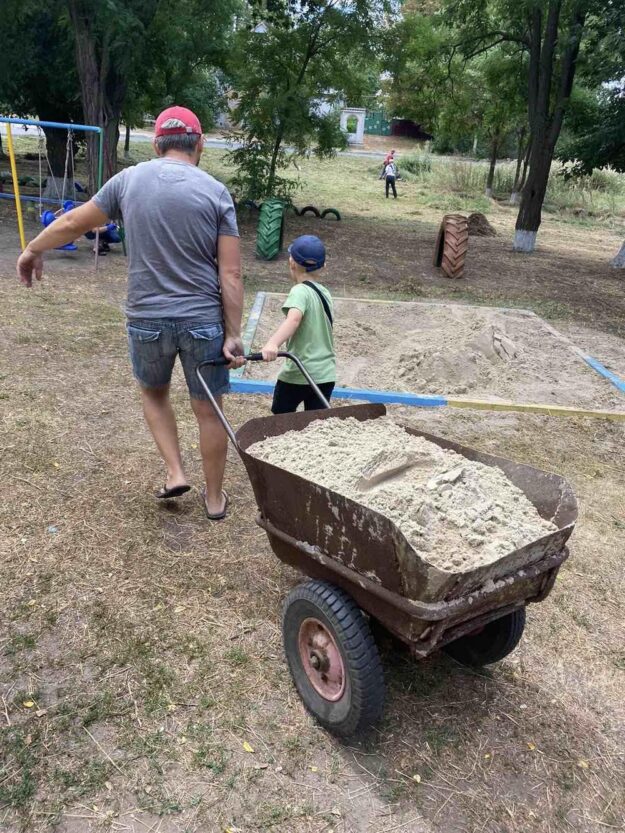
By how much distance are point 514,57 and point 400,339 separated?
11918mm

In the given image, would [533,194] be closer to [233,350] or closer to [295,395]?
[295,395]

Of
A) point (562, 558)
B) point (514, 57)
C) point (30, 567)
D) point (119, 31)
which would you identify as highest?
point (514, 57)

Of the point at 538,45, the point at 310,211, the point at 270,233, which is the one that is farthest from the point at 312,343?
the point at 310,211

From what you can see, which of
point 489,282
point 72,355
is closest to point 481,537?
point 72,355

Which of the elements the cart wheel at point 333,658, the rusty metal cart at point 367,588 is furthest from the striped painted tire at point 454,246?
the cart wheel at point 333,658

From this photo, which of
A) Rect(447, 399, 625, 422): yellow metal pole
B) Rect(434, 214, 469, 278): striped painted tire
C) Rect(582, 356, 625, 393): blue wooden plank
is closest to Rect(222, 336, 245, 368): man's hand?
Rect(447, 399, 625, 422): yellow metal pole

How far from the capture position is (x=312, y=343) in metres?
3.58

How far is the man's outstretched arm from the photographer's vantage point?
3.07m

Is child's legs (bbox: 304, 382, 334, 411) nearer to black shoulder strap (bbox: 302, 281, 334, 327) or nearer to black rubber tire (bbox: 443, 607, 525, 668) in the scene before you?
black shoulder strap (bbox: 302, 281, 334, 327)

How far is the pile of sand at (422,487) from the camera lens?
86.5 inches

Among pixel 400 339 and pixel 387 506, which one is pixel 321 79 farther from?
pixel 387 506

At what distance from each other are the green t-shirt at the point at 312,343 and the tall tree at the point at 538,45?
10.1 metres

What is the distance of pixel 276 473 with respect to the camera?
2.45 m

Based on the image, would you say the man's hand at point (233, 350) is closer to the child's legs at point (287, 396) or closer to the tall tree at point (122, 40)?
the child's legs at point (287, 396)
